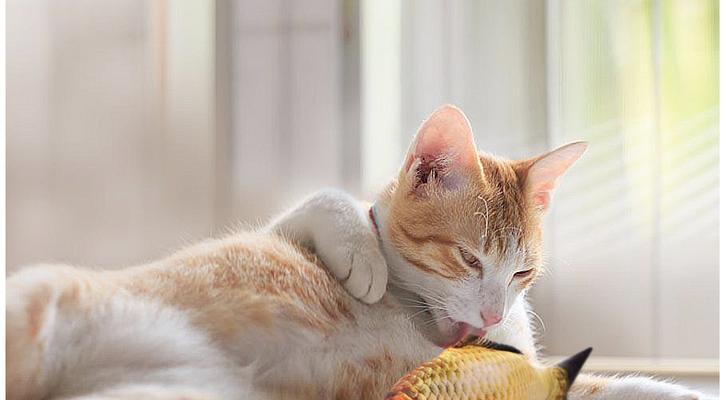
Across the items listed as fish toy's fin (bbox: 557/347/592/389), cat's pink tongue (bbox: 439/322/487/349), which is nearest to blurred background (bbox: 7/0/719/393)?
fish toy's fin (bbox: 557/347/592/389)

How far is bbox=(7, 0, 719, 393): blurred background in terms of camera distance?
4.48 ft

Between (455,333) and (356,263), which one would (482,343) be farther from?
(356,263)

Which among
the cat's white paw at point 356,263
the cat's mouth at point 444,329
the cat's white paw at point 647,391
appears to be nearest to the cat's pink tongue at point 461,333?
the cat's mouth at point 444,329

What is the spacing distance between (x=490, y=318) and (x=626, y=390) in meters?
0.26

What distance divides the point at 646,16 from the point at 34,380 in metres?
1.06

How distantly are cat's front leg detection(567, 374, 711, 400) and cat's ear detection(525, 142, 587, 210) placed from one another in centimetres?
→ 28

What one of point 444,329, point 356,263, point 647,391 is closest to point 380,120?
point 356,263

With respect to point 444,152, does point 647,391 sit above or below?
below

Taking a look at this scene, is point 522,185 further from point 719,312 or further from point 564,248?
point 719,312

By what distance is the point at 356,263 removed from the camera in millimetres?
1291

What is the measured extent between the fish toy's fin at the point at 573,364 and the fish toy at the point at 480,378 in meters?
0.02

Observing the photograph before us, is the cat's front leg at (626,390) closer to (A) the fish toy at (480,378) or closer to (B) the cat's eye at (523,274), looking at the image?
(A) the fish toy at (480,378)

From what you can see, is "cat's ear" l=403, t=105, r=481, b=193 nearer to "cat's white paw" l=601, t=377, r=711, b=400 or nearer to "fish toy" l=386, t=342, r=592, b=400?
"fish toy" l=386, t=342, r=592, b=400

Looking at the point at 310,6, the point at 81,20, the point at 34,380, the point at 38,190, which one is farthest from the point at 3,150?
the point at 310,6
